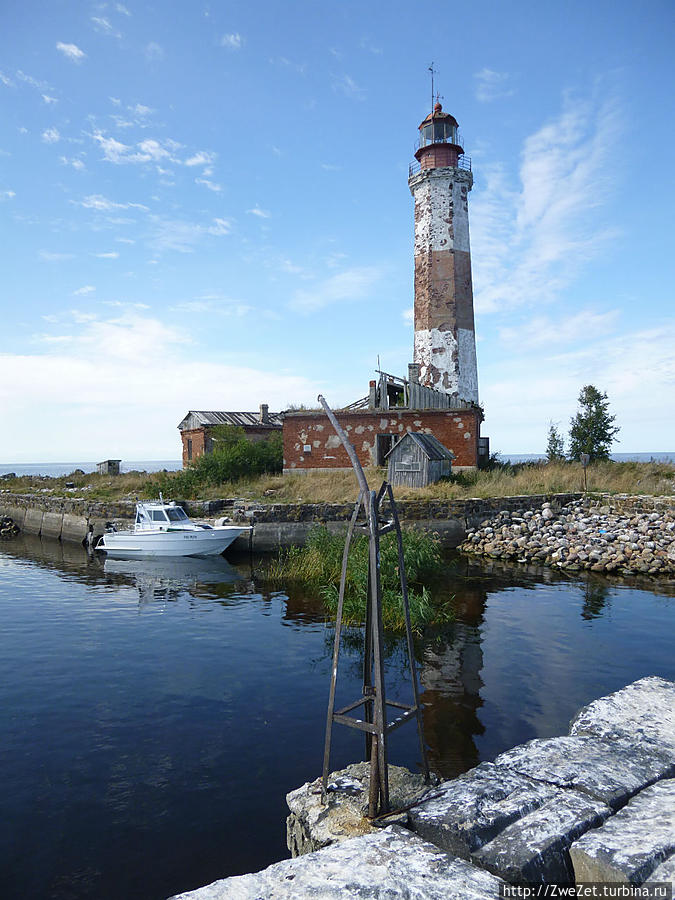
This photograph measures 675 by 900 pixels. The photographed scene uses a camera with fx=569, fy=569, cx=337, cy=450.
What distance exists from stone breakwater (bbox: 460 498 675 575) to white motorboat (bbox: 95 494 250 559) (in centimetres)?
950

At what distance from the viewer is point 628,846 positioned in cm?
301

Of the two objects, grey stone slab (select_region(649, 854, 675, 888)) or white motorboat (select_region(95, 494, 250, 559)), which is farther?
white motorboat (select_region(95, 494, 250, 559))

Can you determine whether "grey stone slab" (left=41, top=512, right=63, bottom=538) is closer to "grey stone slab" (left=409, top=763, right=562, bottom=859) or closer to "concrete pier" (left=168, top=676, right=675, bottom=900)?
"concrete pier" (left=168, top=676, right=675, bottom=900)

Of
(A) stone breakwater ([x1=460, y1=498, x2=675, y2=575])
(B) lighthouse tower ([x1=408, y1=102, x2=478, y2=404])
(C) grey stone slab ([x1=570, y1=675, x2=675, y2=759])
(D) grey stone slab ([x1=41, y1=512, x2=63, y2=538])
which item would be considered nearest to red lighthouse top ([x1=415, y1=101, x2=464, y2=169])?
(B) lighthouse tower ([x1=408, y1=102, x2=478, y2=404])

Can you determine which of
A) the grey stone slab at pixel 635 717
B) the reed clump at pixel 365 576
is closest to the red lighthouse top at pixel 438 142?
the reed clump at pixel 365 576

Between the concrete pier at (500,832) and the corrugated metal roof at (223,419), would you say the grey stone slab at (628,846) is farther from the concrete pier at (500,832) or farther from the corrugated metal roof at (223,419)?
the corrugated metal roof at (223,419)

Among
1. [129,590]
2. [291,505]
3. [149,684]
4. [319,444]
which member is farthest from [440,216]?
[149,684]

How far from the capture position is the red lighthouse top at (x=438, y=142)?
30.4m

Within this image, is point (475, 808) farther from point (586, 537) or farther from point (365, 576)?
point (586, 537)

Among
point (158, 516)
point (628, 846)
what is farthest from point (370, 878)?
point (158, 516)

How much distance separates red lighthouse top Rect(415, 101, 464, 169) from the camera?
30359 mm

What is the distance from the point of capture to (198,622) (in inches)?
543

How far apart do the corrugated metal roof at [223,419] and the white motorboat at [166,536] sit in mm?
18564

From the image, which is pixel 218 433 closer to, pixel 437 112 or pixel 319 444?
pixel 319 444
